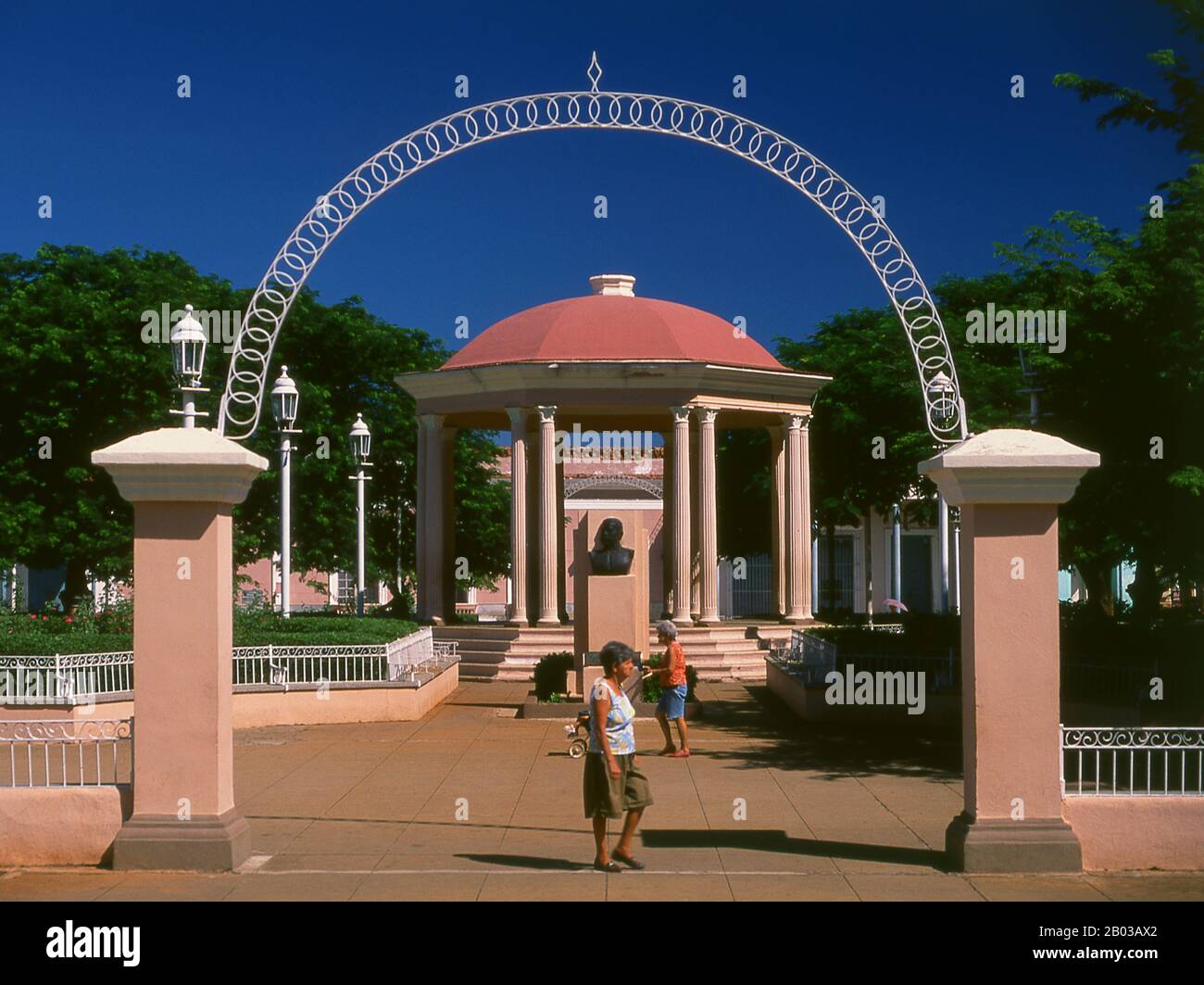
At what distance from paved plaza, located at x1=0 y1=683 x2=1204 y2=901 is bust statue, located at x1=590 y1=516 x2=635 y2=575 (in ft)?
9.13

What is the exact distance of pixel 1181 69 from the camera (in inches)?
655

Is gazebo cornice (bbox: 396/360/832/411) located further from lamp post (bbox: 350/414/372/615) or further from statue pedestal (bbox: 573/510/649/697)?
statue pedestal (bbox: 573/510/649/697)

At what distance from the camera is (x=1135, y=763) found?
1515 centimetres

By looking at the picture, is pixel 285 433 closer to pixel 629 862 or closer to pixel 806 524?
pixel 806 524

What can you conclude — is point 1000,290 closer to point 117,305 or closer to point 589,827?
point 117,305

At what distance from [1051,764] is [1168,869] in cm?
115

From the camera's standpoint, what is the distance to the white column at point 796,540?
31844 mm

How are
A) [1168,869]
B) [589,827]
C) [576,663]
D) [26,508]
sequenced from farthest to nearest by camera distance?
[26,508], [576,663], [589,827], [1168,869]

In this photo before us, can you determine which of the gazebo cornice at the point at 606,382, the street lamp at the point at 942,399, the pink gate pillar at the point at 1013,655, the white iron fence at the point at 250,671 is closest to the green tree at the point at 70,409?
the gazebo cornice at the point at 606,382

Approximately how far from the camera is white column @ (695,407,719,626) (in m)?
30.7

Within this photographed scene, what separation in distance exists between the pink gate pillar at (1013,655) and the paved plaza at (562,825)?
0.84 ft

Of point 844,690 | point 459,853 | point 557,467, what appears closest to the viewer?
point 459,853

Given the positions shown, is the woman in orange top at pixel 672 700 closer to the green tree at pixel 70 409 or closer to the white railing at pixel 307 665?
the white railing at pixel 307 665

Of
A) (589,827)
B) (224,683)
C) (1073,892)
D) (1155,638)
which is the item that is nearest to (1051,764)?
(1073,892)
